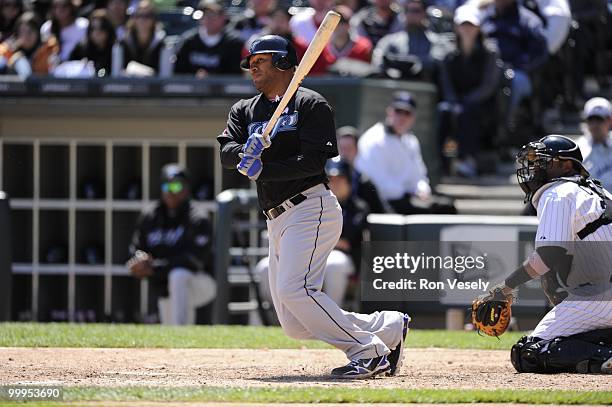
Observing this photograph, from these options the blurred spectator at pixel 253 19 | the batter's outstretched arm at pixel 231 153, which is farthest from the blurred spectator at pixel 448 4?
the batter's outstretched arm at pixel 231 153

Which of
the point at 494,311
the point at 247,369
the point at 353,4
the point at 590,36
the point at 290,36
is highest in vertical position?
the point at 353,4

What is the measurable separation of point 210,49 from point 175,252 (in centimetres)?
226

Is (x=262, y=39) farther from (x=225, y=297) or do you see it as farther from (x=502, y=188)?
(x=502, y=188)

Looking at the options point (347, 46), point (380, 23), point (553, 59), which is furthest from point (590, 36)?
point (347, 46)

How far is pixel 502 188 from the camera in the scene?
43.2 ft

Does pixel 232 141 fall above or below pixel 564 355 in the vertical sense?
above

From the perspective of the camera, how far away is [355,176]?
11.9 metres

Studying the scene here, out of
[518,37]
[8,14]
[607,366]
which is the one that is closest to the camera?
[607,366]

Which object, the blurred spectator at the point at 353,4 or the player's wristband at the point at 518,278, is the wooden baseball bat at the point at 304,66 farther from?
the blurred spectator at the point at 353,4

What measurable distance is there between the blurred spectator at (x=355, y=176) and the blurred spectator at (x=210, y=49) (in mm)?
1777

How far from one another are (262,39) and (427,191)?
5.68m

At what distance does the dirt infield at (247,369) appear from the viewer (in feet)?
22.0

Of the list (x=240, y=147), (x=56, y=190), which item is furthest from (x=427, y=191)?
(x=240, y=147)

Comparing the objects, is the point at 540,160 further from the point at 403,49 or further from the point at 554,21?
the point at 554,21
